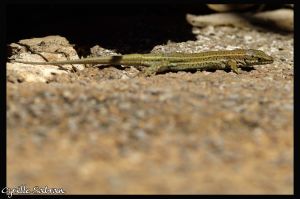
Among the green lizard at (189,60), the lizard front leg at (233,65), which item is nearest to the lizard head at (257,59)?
the green lizard at (189,60)

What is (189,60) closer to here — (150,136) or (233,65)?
(233,65)

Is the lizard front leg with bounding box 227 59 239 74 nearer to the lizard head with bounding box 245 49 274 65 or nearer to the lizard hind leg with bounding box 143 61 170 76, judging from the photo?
the lizard head with bounding box 245 49 274 65

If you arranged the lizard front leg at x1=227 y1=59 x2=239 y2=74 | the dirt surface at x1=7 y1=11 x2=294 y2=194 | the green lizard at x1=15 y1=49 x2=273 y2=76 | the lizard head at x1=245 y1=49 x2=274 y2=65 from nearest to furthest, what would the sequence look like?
the dirt surface at x1=7 y1=11 x2=294 y2=194
the green lizard at x1=15 y1=49 x2=273 y2=76
the lizard front leg at x1=227 y1=59 x2=239 y2=74
the lizard head at x1=245 y1=49 x2=274 y2=65

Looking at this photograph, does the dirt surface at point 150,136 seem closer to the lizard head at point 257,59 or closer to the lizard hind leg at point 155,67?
the lizard hind leg at point 155,67

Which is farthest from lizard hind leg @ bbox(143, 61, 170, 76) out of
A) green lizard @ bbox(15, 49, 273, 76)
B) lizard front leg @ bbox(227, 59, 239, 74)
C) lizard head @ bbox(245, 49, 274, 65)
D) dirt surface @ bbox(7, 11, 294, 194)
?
lizard head @ bbox(245, 49, 274, 65)

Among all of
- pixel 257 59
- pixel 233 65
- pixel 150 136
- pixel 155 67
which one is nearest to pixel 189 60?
pixel 155 67

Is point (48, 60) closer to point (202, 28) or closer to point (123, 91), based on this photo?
point (123, 91)

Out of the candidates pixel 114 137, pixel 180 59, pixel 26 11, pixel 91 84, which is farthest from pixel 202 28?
pixel 114 137
